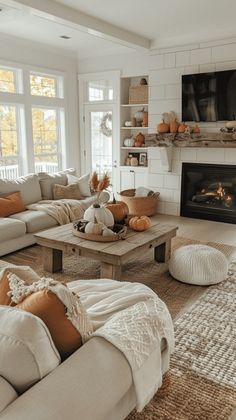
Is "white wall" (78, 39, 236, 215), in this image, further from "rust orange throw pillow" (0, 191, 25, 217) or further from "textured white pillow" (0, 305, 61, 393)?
"textured white pillow" (0, 305, 61, 393)

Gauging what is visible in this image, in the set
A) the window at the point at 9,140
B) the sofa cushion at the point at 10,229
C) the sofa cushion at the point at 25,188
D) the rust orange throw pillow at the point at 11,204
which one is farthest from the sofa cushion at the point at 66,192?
the window at the point at 9,140

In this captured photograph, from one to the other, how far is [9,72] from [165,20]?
256cm

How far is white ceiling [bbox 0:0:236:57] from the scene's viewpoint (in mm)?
3934

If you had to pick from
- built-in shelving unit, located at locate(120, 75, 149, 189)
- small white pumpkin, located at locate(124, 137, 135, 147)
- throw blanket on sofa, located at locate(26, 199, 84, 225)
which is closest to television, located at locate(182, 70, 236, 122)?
built-in shelving unit, located at locate(120, 75, 149, 189)

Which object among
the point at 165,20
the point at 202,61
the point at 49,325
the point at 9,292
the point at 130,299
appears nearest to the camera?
the point at 49,325

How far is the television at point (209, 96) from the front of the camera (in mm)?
4934

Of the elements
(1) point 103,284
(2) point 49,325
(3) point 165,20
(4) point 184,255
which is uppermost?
(3) point 165,20

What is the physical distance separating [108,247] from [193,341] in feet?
3.36

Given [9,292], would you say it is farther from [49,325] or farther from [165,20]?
[165,20]

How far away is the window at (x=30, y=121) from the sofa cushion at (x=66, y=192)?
130 centimetres

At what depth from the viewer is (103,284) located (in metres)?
2.12

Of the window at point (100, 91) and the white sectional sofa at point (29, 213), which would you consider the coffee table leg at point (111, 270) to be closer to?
the white sectional sofa at point (29, 213)

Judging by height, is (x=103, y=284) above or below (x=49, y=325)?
below

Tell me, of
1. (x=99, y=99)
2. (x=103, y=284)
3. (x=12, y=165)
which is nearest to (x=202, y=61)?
(x=99, y=99)
